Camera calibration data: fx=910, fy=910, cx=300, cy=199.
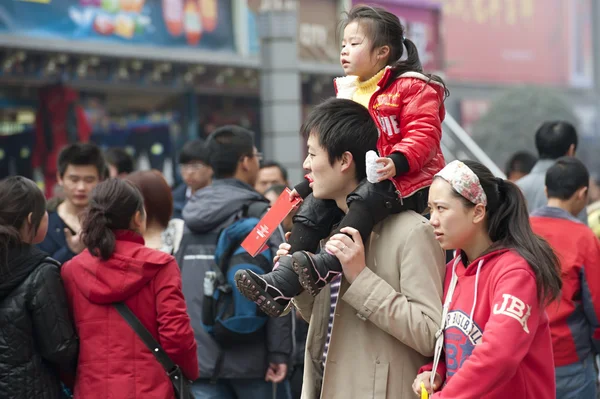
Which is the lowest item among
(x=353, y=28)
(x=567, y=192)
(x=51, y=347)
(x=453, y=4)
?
(x=51, y=347)

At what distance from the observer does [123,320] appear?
3.91 metres

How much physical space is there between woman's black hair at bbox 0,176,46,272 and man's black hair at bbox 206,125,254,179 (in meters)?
1.25

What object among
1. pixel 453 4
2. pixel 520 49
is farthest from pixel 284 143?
pixel 520 49

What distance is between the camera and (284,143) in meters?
11.3

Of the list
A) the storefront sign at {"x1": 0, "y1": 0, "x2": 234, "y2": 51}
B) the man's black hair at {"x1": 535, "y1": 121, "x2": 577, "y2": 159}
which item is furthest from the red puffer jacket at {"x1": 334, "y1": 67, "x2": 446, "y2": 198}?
the storefront sign at {"x1": 0, "y1": 0, "x2": 234, "y2": 51}

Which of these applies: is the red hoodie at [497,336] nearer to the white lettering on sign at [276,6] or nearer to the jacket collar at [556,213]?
the jacket collar at [556,213]

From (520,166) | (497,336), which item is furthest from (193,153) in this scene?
(497,336)

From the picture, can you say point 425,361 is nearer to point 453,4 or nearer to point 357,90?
point 357,90

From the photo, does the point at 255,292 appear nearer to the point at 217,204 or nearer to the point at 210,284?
the point at 210,284

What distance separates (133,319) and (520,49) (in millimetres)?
39267

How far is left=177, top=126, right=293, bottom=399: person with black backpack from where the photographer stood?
4.67 m

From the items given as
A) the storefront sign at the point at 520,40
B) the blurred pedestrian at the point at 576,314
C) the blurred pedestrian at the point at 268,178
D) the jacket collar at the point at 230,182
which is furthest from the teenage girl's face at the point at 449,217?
the storefront sign at the point at 520,40

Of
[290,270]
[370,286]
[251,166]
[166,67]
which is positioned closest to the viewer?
[370,286]

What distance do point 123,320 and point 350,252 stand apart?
139 cm
